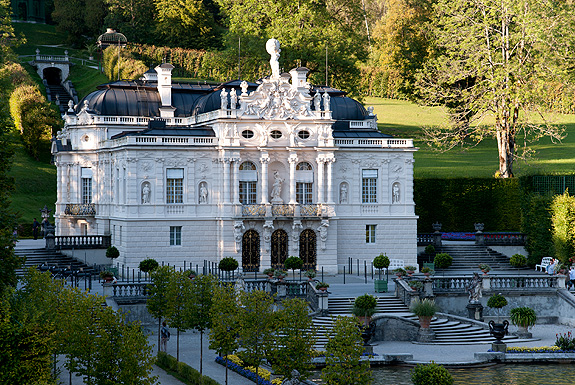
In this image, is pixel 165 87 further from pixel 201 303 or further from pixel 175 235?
pixel 201 303

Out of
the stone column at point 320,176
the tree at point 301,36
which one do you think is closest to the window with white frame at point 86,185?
the stone column at point 320,176

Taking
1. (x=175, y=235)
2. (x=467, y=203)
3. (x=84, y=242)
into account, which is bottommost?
(x=84, y=242)

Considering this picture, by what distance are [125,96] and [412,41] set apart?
4783 centimetres

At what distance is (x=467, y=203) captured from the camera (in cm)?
6462

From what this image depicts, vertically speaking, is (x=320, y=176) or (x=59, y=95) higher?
(x=59, y=95)

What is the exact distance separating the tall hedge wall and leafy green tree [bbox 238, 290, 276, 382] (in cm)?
3578

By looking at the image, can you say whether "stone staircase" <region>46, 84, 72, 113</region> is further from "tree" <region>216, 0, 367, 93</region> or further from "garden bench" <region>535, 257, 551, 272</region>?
"garden bench" <region>535, 257, 551, 272</region>

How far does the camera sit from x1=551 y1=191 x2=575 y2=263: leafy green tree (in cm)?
5388

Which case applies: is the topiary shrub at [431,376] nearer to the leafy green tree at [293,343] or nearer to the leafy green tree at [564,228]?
the leafy green tree at [293,343]

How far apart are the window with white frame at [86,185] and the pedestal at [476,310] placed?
28086 mm

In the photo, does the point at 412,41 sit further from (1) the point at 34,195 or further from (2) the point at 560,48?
(1) the point at 34,195

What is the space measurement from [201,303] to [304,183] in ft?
78.2

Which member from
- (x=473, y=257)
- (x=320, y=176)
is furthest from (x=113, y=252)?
(x=473, y=257)

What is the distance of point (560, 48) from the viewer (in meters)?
64.2
